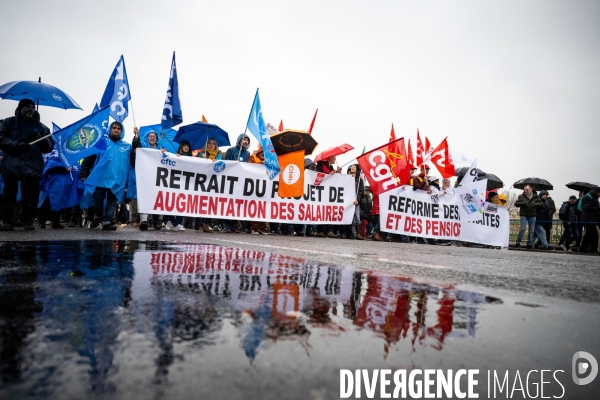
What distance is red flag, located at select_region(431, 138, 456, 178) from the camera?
13.2m

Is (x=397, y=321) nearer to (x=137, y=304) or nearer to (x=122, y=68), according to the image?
(x=137, y=304)

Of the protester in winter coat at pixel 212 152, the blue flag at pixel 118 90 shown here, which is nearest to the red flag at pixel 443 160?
the protester in winter coat at pixel 212 152

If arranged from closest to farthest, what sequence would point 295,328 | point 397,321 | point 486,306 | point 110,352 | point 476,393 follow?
point 476,393, point 110,352, point 295,328, point 397,321, point 486,306

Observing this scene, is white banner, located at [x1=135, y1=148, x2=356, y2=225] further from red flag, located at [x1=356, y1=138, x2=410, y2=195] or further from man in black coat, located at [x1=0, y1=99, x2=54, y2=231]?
man in black coat, located at [x1=0, y1=99, x2=54, y2=231]

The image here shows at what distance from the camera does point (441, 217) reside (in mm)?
12719

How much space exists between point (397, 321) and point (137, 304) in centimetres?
113

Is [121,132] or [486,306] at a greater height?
[121,132]

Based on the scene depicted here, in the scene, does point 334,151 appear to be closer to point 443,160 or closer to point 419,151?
point 419,151

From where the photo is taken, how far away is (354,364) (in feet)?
3.88

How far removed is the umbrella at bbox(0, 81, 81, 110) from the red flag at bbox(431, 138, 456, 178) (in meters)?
10.4

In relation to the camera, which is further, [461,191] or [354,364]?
[461,191]

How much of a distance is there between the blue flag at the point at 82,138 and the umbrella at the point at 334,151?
6.05 m

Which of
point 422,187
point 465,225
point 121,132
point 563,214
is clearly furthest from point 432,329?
point 563,214

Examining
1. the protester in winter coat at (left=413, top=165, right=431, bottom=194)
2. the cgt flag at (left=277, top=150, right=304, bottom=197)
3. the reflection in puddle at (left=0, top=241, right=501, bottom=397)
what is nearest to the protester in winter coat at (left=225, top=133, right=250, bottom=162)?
the cgt flag at (left=277, top=150, right=304, bottom=197)
